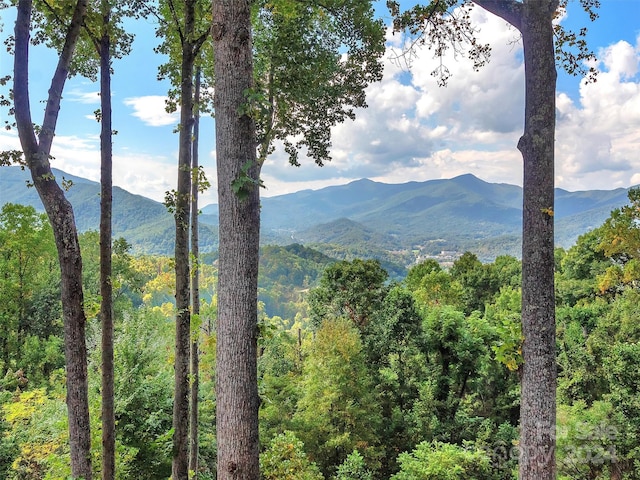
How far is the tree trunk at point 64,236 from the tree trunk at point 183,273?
1152mm

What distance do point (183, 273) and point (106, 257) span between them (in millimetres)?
881

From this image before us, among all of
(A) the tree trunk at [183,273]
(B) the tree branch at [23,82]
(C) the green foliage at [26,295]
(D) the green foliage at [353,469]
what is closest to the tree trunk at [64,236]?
(B) the tree branch at [23,82]

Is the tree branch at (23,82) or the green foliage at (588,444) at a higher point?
the tree branch at (23,82)

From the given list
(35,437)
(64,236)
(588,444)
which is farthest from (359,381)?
(64,236)

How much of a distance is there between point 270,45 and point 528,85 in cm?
349

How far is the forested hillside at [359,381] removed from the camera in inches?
334

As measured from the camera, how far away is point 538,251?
2.97 meters

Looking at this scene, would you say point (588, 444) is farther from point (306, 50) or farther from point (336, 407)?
point (306, 50)

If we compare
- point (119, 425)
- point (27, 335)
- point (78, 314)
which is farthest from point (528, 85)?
point (27, 335)

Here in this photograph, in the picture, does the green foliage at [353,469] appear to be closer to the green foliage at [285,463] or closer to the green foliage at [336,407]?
the green foliage at [285,463]

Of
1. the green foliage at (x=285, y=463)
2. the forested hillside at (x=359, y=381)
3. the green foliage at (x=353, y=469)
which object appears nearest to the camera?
the green foliage at (x=285, y=463)

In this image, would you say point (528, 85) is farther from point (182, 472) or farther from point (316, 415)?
point (316, 415)

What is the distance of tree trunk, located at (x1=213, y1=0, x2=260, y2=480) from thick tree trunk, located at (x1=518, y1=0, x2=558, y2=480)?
6.74 ft

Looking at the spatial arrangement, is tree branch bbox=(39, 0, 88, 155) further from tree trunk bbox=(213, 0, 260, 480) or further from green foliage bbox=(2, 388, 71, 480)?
green foliage bbox=(2, 388, 71, 480)
